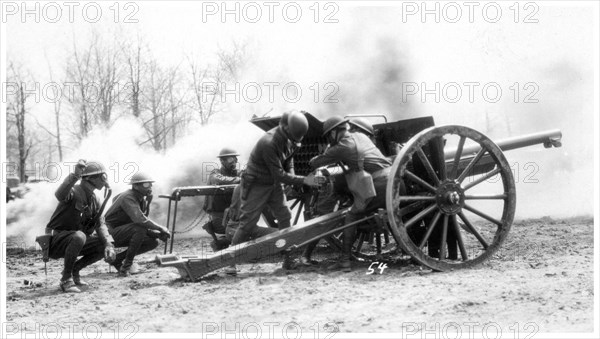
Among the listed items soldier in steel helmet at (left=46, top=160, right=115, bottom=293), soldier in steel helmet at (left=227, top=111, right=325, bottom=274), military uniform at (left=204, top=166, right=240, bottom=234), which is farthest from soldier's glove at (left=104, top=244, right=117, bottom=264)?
military uniform at (left=204, top=166, right=240, bottom=234)

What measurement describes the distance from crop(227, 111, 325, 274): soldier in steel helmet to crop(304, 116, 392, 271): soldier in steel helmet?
271mm

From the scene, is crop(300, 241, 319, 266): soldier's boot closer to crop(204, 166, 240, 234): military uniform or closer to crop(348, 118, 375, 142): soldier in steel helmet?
crop(348, 118, 375, 142): soldier in steel helmet

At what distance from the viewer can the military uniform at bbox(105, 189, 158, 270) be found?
7.30m

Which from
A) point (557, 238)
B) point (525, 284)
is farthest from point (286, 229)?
point (557, 238)

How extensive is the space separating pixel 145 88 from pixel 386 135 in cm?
1347

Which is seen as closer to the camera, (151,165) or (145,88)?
(151,165)

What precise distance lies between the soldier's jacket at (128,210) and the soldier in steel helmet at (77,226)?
0.57 metres

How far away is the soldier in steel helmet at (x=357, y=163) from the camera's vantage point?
6.41 metres

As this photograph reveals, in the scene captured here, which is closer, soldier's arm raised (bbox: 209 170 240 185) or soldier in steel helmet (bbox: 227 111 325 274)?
soldier in steel helmet (bbox: 227 111 325 274)

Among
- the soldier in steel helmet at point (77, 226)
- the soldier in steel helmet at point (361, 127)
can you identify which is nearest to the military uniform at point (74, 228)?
the soldier in steel helmet at point (77, 226)

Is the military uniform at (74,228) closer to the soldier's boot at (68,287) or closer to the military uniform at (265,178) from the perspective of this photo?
the soldier's boot at (68,287)

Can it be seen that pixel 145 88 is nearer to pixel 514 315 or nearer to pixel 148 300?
pixel 148 300

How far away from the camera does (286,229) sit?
6469 millimetres

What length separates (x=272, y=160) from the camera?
6504 millimetres
